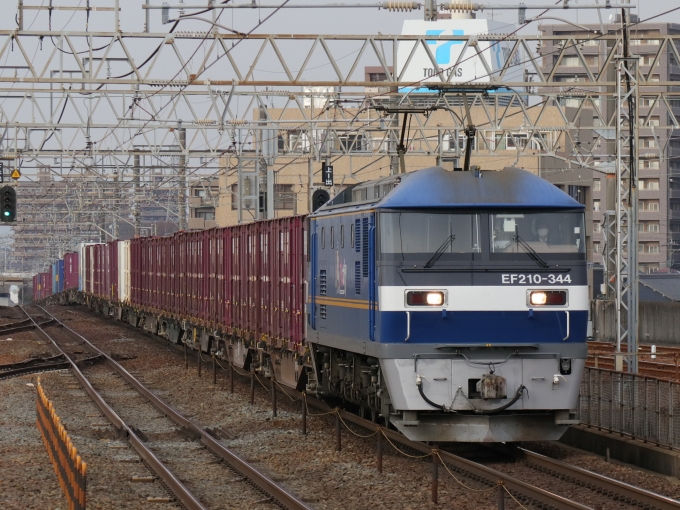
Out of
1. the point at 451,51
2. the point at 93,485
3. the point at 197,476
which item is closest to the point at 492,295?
the point at 197,476

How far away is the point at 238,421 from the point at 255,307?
4714mm

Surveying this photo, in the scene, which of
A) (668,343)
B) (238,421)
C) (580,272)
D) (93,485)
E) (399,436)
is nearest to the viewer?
(93,485)

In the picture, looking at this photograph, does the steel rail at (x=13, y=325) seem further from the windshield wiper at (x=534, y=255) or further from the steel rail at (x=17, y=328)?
the windshield wiper at (x=534, y=255)

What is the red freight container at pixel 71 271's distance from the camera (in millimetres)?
66375

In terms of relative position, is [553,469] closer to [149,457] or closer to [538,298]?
[538,298]

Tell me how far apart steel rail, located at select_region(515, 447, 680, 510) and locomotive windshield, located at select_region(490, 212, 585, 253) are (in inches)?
93.4

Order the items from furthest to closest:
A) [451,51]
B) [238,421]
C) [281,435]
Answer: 1. [451,51]
2. [238,421]
3. [281,435]

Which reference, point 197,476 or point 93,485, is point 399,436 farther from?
point 93,485

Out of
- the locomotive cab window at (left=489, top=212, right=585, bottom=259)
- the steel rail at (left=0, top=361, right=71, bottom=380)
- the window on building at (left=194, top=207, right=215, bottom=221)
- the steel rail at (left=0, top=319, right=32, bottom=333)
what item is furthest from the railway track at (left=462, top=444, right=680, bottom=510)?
the window on building at (left=194, top=207, right=215, bottom=221)

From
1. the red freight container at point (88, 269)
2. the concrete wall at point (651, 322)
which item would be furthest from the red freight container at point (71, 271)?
the concrete wall at point (651, 322)

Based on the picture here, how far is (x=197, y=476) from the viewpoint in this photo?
43.9ft

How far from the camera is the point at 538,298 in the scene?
13.2m

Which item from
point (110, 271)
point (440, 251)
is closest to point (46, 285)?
point (110, 271)

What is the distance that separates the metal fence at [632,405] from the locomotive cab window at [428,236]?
284cm
